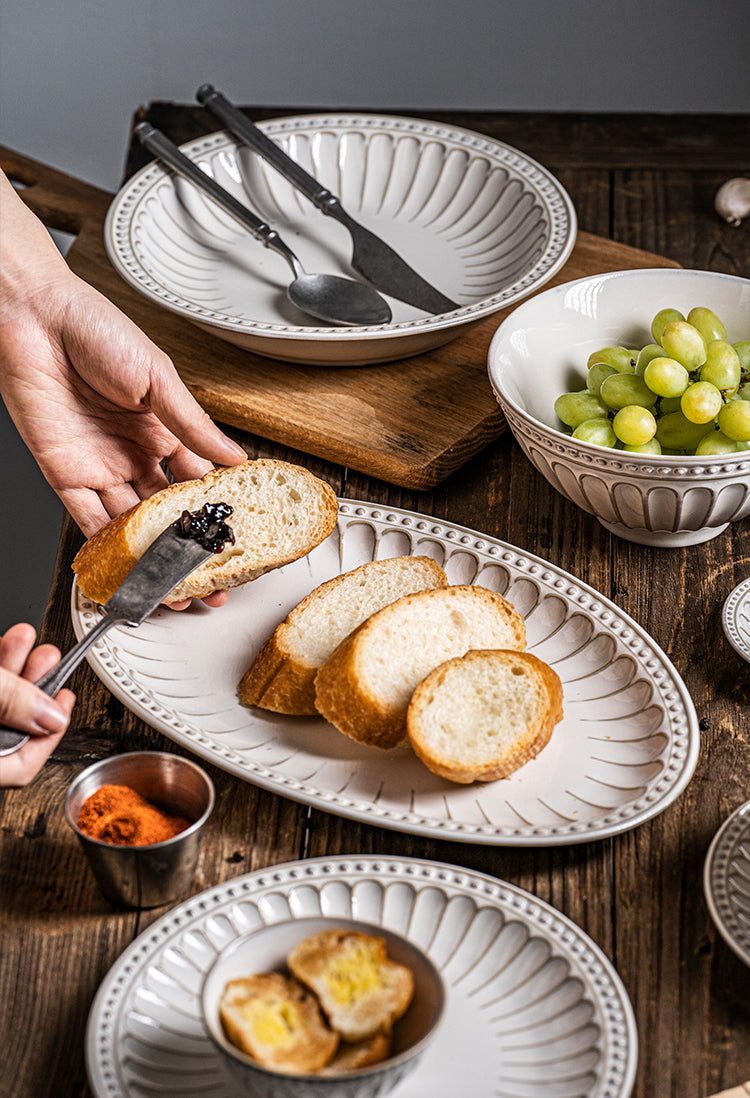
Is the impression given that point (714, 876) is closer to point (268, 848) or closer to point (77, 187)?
point (268, 848)

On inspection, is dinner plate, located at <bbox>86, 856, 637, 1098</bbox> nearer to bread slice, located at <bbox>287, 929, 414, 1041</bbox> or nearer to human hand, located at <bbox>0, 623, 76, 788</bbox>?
bread slice, located at <bbox>287, 929, 414, 1041</bbox>

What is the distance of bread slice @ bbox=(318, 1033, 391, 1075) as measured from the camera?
0.78m

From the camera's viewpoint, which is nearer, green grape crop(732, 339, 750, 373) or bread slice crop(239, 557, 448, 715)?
bread slice crop(239, 557, 448, 715)

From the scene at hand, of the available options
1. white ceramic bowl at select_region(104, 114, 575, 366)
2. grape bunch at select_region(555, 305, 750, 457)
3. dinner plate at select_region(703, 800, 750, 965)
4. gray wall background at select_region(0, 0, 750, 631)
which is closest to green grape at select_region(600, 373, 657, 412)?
grape bunch at select_region(555, 305, 750, 457)

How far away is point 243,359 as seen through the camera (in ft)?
6.22

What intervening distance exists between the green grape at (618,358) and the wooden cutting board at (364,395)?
8.4 inches

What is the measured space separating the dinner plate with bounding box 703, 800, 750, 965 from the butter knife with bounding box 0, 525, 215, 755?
26.4 inches

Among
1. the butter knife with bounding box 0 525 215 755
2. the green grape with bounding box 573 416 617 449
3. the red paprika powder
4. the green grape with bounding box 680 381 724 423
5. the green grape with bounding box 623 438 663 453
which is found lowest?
the red paprika powder

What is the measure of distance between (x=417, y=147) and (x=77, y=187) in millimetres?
776

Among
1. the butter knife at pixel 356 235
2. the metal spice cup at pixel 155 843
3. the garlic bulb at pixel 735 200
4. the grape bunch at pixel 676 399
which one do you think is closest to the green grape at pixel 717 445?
the grape bunch at pixel 676 399

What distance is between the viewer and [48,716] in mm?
1028

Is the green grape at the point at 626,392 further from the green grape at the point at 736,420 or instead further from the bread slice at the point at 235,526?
the bread slice at the point at 235,526

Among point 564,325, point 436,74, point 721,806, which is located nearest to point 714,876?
point 721,806

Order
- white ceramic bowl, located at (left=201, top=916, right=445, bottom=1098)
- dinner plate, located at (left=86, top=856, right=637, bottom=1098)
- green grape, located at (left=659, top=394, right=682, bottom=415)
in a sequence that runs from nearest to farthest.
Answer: white ceramic bowl, located at (left=201, top=916, right=445, bottom=1098), dinner plate, located at (left=86, top=856, right=637, bottom=1098), green grape, located at (left=659, top=394, right=682, bottom=415)
